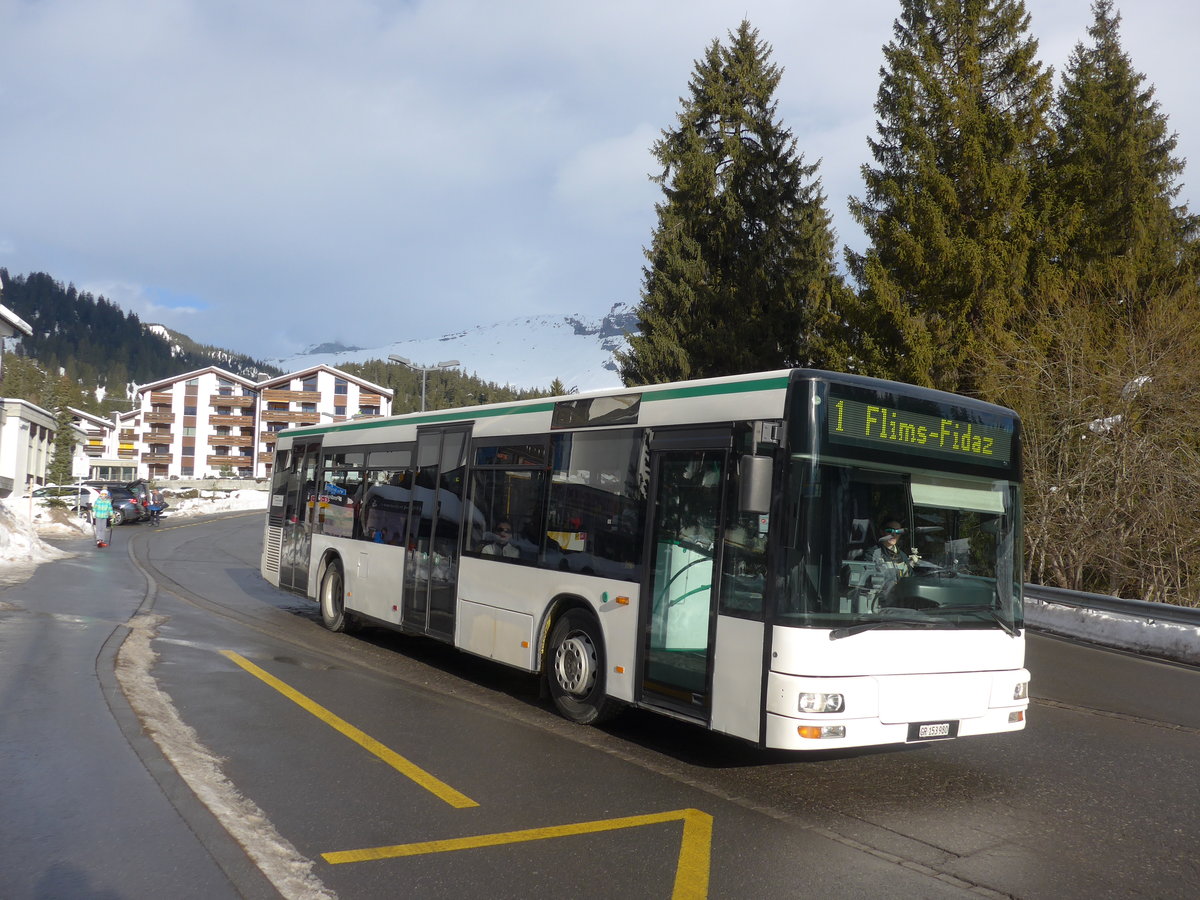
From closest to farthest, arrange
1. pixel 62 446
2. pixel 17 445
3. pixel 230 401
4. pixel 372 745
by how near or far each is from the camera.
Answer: pixel 372 745
pixel 17 445
pixel 62 446
pixel 230 401

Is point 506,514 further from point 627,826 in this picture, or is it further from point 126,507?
point 126,507

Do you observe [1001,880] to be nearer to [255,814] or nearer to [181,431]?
[255,814]

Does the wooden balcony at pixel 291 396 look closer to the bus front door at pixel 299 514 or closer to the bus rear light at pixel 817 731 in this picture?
the bus front door at pixel 299 514

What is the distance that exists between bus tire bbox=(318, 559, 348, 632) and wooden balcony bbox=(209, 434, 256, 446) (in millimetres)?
113401

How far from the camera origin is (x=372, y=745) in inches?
281

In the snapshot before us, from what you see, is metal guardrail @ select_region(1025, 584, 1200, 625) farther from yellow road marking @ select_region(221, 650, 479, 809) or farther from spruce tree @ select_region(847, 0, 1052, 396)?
yellow road marking @ select_region(221, 650, 479, 809)

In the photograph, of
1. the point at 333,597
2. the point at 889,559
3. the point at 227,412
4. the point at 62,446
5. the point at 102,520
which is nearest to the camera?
the point at 889,559

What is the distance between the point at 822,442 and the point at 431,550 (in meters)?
5.44

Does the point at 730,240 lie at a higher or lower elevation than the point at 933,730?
higher

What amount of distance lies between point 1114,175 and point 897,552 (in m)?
29.1

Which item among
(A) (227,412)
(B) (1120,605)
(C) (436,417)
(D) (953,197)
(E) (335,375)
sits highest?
(E) (335,375)

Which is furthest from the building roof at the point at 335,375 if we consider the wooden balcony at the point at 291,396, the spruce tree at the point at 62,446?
the spruce tree at the point at 62,446

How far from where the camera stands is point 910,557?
259 inches

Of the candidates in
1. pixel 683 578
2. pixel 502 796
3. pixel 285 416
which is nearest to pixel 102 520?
pixel 683 578
